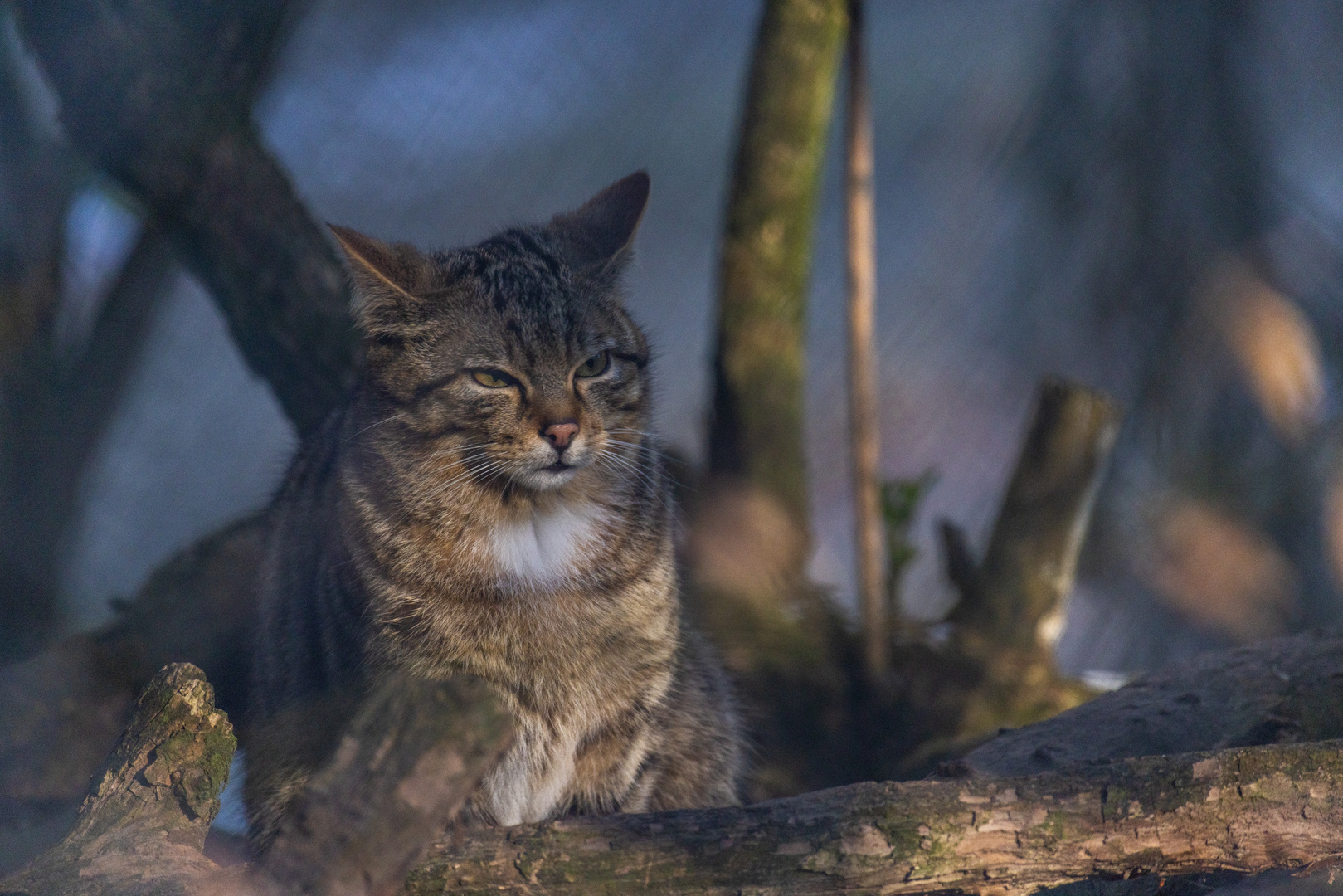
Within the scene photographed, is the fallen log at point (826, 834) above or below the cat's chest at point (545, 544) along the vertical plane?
below

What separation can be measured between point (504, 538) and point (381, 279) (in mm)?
503

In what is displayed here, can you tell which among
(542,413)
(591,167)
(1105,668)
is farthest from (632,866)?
(1105,668)

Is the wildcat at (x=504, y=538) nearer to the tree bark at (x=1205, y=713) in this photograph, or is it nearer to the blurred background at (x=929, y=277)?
the tree bark at (x=1205, y=713)

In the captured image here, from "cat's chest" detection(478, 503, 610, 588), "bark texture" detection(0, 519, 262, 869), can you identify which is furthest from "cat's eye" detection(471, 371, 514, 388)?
"bark texture" detection(0, 519, 262, 869)

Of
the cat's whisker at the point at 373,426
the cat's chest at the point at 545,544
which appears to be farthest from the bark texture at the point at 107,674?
the cat's chest at the point at 545,544

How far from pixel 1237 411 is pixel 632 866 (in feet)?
13.4

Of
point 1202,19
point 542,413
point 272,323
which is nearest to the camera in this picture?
point 542,413

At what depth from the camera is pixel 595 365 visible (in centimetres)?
187

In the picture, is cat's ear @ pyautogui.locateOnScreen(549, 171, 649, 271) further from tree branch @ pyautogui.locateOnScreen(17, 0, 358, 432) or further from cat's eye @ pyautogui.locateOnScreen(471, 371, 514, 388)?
tree branch @ pyautogui.locateOnScreen(17, 0, 358, 432)

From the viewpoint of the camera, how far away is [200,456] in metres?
3.56

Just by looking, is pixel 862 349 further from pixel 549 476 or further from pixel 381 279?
pixel 381 279

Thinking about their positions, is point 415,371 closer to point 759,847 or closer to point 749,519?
point 759,847

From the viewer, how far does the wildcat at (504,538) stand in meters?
1.72

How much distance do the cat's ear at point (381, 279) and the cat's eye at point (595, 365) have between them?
31cm
